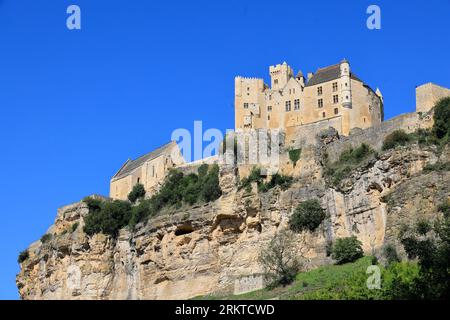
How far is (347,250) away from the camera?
51.7m

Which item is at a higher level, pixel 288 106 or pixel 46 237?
pixel 288 106

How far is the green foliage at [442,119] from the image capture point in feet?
176

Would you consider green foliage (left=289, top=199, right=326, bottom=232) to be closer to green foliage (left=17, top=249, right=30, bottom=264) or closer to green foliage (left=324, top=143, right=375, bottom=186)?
green foliage (left=324, top=143, right=375, bottom=186)

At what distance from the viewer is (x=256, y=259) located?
58.4m

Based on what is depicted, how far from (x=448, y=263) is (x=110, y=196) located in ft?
150

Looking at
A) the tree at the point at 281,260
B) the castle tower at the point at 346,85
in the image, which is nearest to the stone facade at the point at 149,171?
the castle tower at the point at 346,85

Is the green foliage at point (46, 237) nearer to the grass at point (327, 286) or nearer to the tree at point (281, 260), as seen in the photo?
the grass at point (327, 286)

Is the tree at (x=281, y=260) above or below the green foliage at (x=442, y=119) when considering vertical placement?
below

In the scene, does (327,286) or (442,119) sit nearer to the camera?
(327,286)

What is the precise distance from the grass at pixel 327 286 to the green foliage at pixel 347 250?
1.58 feet

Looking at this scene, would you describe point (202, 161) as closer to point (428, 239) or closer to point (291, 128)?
point (291, 128)

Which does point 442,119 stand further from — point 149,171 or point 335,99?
point 149,171

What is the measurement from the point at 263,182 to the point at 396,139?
10.3 metres

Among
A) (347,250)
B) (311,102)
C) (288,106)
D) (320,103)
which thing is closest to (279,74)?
(288,106)
